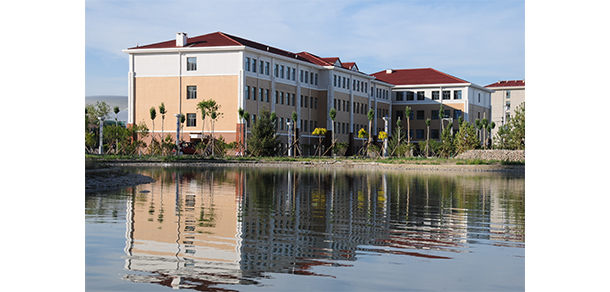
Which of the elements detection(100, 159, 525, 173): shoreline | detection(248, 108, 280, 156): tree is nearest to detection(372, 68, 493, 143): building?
detection(248, 108, 280, 156): tree

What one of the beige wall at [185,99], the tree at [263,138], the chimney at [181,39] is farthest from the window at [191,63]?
the tree at [263,138]

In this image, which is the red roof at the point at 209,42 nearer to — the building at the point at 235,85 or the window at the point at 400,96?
the building at the point at 235,85

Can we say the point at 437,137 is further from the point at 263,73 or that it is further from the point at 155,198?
the point at 155,198

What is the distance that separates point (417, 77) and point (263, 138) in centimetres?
4513

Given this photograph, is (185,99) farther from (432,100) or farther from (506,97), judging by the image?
(506,97)

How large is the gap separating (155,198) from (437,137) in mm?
77468

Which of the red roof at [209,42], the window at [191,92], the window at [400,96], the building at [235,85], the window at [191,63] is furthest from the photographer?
the window at [400,96]

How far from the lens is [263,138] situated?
5425 centimetres

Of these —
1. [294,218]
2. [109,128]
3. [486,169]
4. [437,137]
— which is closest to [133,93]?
[109,128]

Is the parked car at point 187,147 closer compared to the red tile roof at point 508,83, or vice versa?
the parked car at point 187,147

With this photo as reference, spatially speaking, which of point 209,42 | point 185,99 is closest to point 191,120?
point 185,99

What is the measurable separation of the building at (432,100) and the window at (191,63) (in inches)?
1439

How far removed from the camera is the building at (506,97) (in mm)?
110875

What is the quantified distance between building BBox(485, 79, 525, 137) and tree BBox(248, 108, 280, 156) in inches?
2564
